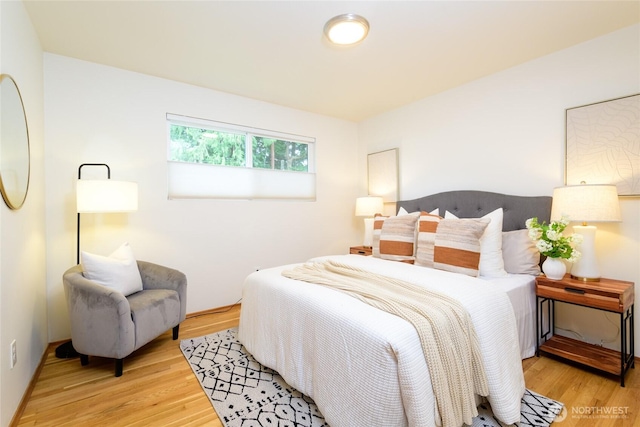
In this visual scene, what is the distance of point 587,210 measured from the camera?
77.5 inches

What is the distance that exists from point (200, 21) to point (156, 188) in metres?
1.60

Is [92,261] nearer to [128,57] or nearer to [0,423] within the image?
[0,423]

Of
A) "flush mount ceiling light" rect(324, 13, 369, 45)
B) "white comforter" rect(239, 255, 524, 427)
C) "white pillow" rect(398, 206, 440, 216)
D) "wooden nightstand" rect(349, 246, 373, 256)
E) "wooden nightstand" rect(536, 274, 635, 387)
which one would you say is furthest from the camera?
"wooden nightstand" rect(349, 246, 373, 256)

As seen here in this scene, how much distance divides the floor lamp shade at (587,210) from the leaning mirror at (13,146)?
11.0ft

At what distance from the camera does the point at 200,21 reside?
2.06 meters

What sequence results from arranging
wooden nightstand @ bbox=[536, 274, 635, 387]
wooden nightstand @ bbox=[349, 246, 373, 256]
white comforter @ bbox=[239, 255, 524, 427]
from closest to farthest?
white comforter @ bbox=[239, 255, 524, 427] → wooden nightstand @ bbox=[536, 274, 635, 387] → wooden nightstand @ bbox=[349, 246, 373, 256]

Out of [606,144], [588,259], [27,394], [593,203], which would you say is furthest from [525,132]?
[27,394]

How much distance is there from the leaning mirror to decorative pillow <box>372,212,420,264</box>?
268 cm

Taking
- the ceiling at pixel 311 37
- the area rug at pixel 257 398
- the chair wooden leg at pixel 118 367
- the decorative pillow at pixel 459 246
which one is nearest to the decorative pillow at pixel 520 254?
the decorative pillow at pixel 459 246

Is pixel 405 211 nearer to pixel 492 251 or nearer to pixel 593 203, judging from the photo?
pixel 492 251

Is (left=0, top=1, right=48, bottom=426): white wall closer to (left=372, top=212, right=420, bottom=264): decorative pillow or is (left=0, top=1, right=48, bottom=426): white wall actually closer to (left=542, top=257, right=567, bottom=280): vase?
(left=372, top=212, right=420, bottom=264): decorative pillow

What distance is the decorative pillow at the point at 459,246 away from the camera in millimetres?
2205

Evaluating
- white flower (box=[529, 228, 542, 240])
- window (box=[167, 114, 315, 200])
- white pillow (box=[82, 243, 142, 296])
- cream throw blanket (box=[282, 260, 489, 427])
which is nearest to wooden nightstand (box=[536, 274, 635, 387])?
white flower (box=[529, 228, 542, 240])

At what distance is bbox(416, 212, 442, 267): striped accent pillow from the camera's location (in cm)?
247
